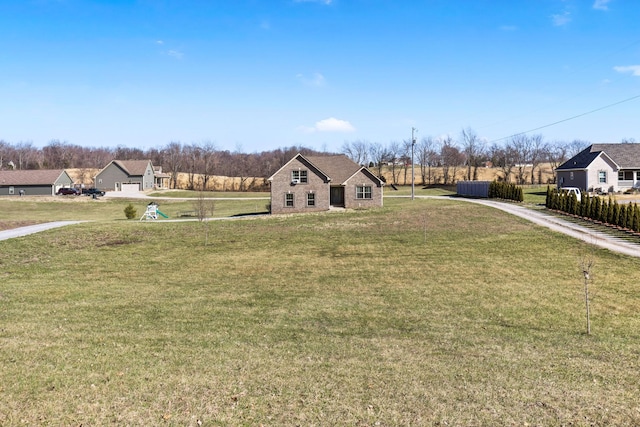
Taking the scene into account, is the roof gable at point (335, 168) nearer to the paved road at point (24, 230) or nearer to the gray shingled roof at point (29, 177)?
the paved road at point (24, 230)

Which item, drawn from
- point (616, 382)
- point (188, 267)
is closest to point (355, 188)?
point (188, 267)

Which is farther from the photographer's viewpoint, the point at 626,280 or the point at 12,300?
the point at 626,280

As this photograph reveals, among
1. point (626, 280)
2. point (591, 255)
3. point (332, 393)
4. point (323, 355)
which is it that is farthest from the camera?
point (591, 255)

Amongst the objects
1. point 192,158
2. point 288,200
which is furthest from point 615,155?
point 192,158

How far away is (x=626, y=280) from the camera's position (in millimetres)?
17781

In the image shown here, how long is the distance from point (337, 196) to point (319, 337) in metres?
38.8

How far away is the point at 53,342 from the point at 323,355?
6.15 m

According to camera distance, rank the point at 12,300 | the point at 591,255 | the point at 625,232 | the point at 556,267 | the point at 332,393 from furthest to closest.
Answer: the point at 625,232, the point at 591,255, the point at 556,267, the point at 12,300, the point at 332,393

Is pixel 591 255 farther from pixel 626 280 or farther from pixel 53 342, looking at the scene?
pixel 53 342

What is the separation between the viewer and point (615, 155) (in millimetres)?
58375

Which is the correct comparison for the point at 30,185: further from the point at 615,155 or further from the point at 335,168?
the point at 615,155

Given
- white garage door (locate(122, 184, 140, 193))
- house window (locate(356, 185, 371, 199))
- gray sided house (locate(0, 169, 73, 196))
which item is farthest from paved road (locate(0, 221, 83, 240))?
white garage door (locate(122, 184, 140, 193))

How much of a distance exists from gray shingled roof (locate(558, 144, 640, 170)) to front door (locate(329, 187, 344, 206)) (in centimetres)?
3194

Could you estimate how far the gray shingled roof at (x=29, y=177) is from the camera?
265 ft
